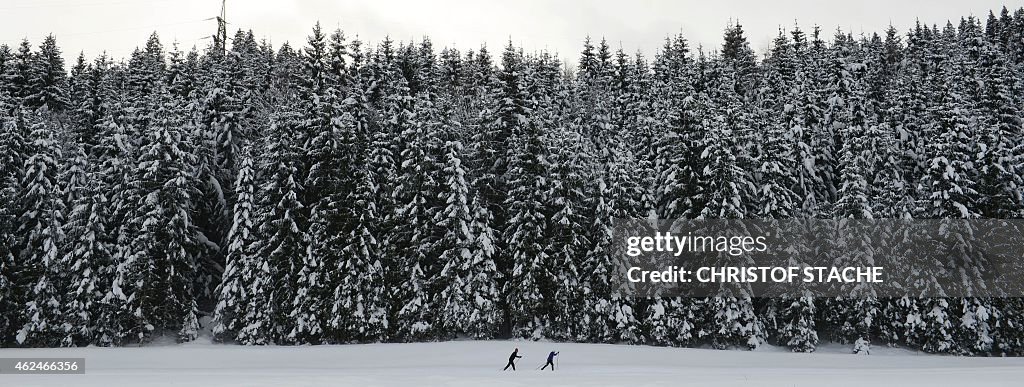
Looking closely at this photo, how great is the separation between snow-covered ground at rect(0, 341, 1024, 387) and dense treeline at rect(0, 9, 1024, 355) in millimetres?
1940

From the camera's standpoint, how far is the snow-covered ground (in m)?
22.1

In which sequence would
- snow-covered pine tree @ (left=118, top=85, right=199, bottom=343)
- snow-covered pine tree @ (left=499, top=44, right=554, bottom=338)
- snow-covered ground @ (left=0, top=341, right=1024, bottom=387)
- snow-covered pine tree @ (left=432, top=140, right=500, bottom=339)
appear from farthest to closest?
snow-covered pine tree @ (left=499, top=44, right=554, bottom=338) < snow-covered pine tree @ (left=432, top=140, right=500, bottom=339) < snow-covered pine tree @ (left=118, top=85, right=199, bottom=343) < snow-covered ground @ (left=0, top=341, right=1024, bottom=387)

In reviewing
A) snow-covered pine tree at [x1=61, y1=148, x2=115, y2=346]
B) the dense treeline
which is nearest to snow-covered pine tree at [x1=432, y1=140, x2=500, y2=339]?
the dense treeline

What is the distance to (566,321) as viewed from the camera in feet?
130

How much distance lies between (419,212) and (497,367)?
41.6 ft

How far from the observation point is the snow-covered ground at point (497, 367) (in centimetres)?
2211

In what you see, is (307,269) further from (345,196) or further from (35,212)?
(35,212)

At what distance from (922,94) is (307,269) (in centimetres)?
4218

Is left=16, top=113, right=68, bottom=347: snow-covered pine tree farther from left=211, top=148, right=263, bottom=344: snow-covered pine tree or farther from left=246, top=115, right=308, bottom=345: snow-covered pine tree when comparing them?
left=246, top=115, right=308, bottom=345: snow-covered pine tree

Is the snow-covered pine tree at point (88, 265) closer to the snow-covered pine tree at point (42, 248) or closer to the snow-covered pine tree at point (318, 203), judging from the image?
the snow-covered pine tree at point (42, 248)

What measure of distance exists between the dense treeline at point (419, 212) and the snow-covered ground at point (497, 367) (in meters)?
1.94

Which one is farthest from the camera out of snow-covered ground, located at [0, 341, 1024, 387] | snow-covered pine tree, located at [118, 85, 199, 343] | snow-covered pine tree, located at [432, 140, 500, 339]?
snow-covered pine tree, located at [432, 140, 500, 339]

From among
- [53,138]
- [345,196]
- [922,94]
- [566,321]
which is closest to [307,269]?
[345,196]

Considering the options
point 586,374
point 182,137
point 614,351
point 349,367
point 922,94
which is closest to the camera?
point 586,374
